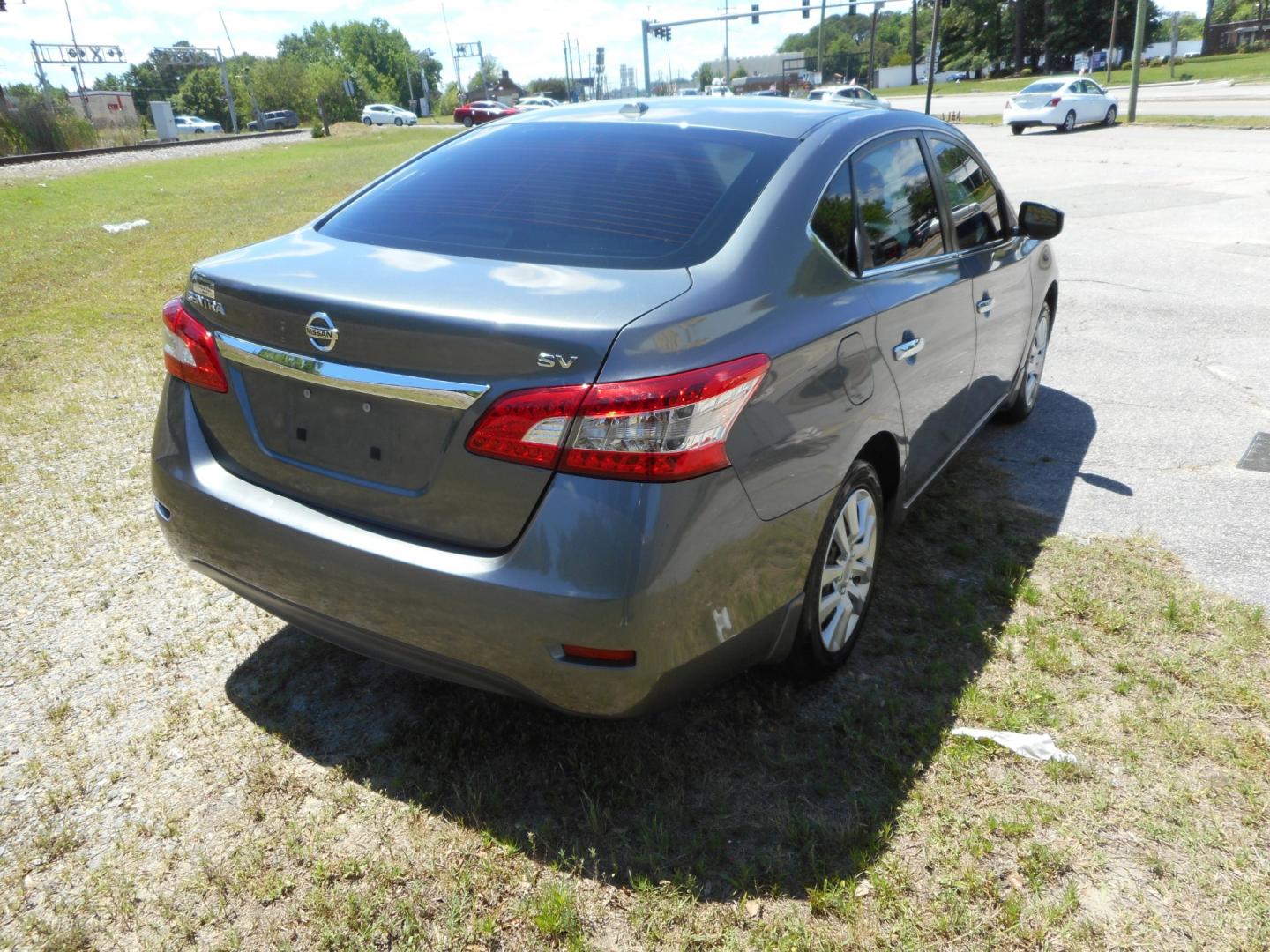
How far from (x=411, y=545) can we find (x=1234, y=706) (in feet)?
8.46

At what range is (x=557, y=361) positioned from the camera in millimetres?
2207

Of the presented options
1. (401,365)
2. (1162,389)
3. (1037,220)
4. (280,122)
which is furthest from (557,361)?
(280,122)

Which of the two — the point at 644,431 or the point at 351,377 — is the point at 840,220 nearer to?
the point at 644,431


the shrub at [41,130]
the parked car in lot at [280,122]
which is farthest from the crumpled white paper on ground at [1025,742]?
the parked car in lot at [280,122]

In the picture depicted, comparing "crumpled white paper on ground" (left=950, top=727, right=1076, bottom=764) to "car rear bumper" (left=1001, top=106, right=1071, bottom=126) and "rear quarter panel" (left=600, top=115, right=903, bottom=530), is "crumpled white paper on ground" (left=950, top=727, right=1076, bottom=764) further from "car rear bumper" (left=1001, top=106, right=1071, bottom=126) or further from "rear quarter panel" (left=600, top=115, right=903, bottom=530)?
"car rear bumper" (left=1001, top=106, right=1071, bottom=126)

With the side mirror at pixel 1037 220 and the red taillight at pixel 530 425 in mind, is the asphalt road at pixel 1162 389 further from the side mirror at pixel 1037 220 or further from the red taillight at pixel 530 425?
the red taillight at pixel 530 425

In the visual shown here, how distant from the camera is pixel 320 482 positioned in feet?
8.39

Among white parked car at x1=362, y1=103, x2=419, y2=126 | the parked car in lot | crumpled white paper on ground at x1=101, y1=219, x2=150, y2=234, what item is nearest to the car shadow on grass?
crumpled white paper on ground at x1=101, y1=219, x2=150, y2=234

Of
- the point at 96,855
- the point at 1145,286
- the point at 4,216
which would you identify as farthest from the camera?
the point at 4,216

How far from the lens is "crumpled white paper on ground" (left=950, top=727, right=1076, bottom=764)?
2895 mm

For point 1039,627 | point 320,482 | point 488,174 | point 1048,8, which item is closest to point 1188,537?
point 1039,627

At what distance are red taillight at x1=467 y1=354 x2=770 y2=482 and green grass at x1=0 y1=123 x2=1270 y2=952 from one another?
101 cm

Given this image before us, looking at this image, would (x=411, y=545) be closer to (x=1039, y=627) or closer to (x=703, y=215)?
(x=703, y=215)

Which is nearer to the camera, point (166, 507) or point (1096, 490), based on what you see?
point (166, 507)
